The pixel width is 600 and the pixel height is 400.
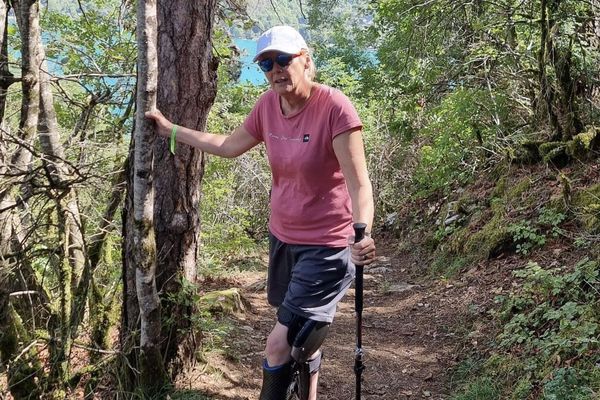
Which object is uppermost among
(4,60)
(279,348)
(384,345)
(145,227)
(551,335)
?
(4,60)

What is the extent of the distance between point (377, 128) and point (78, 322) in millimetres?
11539

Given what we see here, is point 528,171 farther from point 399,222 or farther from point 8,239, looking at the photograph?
point 8,239

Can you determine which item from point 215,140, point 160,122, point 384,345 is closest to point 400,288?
point 384,345

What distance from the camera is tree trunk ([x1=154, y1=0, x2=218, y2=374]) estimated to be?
11.6ft

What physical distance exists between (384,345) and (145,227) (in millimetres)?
3270

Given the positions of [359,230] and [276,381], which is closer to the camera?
[359,230]

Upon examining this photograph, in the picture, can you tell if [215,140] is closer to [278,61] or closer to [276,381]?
[278,61]

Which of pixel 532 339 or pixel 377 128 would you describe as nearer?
pixel 532 339

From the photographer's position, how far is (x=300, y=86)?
2938 mm

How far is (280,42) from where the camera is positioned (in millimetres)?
2855

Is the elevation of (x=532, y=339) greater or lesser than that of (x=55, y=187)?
lesser

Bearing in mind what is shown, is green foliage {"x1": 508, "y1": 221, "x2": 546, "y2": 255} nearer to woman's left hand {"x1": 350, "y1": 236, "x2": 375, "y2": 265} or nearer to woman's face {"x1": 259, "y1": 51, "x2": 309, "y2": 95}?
woman's left hand {"x1": 350, "y1": 236, "x2": 375, "y2": 265}

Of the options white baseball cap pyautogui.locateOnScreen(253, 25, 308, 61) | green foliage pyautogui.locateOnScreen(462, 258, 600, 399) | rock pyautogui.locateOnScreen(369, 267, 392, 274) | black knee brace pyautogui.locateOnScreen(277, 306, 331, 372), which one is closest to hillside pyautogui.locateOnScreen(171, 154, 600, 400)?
green foliage pyautogui.locateOnScreen(462, 258, 600, 399)

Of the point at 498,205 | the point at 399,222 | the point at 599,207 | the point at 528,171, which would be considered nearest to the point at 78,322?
the point at 599,207
